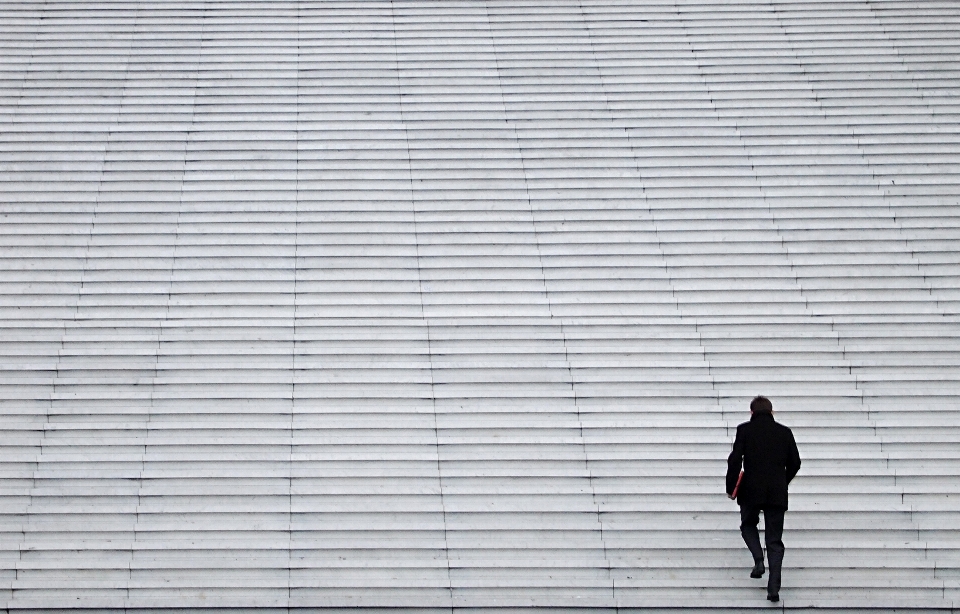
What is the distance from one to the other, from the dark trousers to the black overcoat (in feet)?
0.20

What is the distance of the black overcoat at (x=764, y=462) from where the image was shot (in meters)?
6.20

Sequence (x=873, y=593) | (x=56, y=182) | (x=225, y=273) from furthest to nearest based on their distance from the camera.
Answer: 1. (x=56, y=182)
2. (x=225, y=273)
3. (x=873, y=593)

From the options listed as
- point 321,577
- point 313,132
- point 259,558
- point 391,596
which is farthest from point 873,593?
point 313,132

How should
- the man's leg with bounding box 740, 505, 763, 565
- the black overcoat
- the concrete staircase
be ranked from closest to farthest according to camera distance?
the black overcoat < the man's leg with bounding box 740, 505, 763, 565 < the concrete staircase

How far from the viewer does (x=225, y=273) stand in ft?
28.8

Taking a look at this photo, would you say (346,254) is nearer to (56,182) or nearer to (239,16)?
(56,182)

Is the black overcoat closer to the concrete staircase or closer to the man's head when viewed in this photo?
the man's head

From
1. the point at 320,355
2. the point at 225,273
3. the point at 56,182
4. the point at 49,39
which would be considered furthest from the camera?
the point at 49,39

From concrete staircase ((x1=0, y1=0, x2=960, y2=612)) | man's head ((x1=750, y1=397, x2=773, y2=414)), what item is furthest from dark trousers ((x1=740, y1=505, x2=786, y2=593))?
man's head ((x1=750, y1=397, x2=773, y2=414))

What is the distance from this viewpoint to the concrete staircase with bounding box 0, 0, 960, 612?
691 cm

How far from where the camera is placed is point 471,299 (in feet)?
28.2

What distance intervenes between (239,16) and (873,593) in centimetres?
846

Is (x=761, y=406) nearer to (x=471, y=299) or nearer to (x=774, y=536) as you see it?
(x=774, y=536)

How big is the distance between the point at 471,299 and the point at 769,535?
329cm
